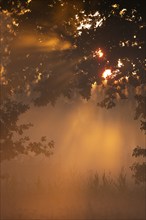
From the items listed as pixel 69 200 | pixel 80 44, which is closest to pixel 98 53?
pixel 80 44

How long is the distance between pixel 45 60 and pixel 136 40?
343cm

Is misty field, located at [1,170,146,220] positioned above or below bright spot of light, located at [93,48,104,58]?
below

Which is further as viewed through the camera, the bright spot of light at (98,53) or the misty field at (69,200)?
the misty field at (69,200)

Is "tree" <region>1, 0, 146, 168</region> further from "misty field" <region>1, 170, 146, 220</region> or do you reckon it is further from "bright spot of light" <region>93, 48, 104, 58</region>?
"misty field" <region>1, 170, 146, 220</region>

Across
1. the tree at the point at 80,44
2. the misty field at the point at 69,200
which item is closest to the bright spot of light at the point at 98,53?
the tree at the point at 80,44

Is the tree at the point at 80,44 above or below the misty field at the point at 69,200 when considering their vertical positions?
above

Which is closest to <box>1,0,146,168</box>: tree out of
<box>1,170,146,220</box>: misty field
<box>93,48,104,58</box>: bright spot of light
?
<box>93,48,104,58</box>: bright spot of light

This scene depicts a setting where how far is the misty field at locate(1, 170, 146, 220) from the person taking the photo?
18.3m

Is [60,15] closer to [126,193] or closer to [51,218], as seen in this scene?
[51,218]

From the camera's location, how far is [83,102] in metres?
56.1

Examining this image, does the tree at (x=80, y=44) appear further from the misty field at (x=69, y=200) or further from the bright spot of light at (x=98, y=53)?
the misty field at (x=69, y=200)

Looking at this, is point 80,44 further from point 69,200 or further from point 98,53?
point 69,200

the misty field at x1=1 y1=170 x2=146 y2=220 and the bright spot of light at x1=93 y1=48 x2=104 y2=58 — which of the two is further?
the misty field at x1=1 y1=170 x2=146 y2=220

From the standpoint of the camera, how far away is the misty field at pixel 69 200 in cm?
1833
